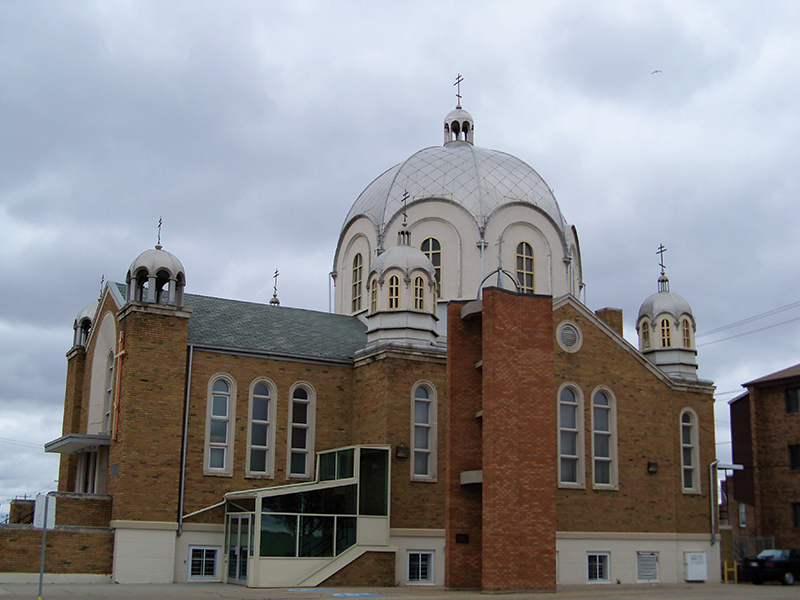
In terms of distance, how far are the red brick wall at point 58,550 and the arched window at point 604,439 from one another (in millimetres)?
15475

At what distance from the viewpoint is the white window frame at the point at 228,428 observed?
95.0 ft

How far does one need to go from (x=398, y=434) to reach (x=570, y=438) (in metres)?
5.80

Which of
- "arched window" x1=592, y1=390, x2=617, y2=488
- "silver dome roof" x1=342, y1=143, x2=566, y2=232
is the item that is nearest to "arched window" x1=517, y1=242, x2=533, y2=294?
"silver dome roof" x1=342, y1=143, x2=566, y2=232

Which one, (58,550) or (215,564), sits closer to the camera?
(58,550)

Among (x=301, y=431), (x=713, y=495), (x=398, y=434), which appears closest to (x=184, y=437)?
(x=301, y=431)

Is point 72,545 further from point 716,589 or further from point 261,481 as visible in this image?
point 716,589

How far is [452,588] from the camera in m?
25.5

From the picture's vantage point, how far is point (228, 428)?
29578mm

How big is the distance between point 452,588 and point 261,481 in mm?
7433

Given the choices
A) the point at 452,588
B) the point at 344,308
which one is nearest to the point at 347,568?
the point at 452,588

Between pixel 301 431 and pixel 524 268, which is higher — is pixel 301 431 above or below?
below

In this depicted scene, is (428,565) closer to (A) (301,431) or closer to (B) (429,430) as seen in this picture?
(B) (429,430)

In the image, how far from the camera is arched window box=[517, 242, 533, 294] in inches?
1485

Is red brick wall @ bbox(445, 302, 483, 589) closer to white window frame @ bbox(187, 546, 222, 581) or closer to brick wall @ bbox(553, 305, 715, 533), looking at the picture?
brick wall @ bbox(553, 305, 715, 533)
